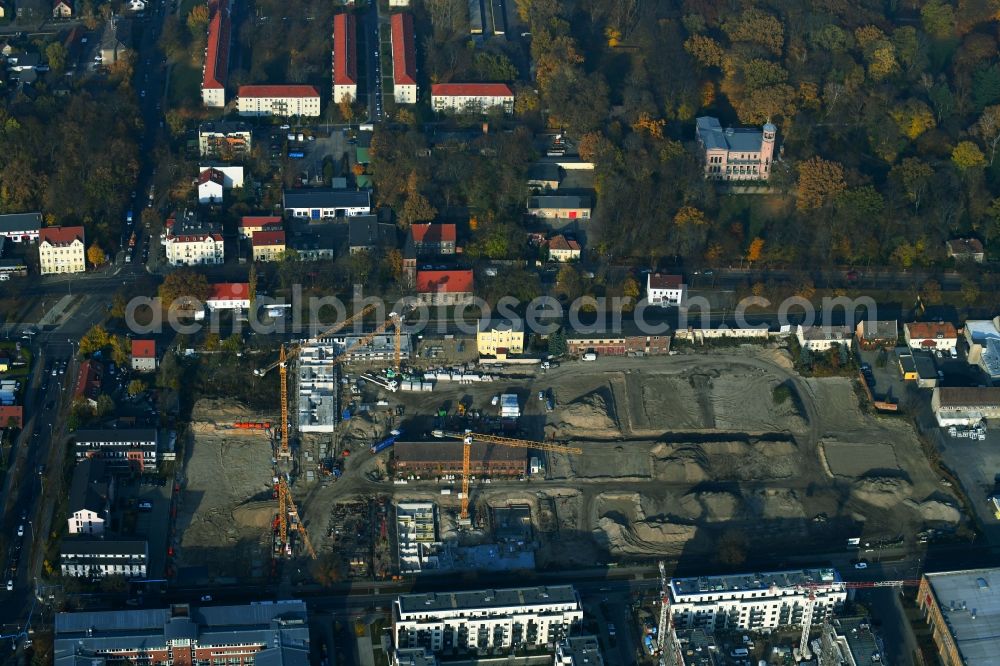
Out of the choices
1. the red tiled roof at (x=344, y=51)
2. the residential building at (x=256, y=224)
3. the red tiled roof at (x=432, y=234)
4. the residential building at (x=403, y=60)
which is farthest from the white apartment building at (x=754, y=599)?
the red tiled roof at (x=344, y=51)

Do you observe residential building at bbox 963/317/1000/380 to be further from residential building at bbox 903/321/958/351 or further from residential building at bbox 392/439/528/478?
residential building at bbox 392/439/528/478

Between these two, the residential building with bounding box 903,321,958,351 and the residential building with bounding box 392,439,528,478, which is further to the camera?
the residential building with bounding box 903,321,958,351

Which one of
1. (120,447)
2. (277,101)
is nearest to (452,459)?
(120,447)

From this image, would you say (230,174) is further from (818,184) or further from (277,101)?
(818,184)

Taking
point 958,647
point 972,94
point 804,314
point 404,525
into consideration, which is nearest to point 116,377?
point 404,525

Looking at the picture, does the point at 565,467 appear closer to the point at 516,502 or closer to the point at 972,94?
the point at 516,502

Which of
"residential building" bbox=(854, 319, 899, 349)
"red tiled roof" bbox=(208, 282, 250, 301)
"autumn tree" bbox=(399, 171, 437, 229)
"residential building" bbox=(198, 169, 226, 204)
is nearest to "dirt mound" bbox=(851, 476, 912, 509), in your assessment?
"residential building" bbox=(854, 319, 899, 349)
